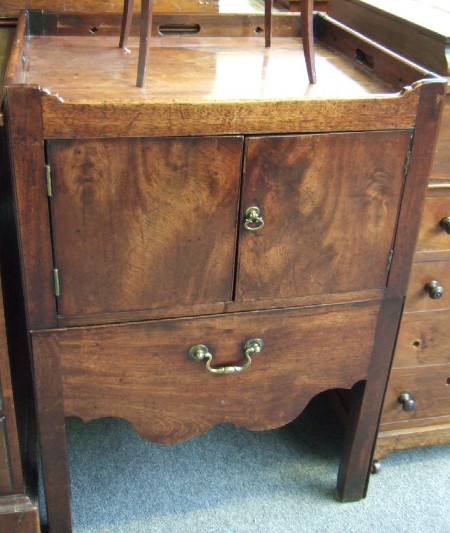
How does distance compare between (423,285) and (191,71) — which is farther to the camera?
(423,285)

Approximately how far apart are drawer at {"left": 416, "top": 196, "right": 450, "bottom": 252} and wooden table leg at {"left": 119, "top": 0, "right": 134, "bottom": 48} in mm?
668

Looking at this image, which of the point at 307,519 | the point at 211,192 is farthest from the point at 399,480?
the point at 211,192

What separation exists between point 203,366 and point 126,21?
0.67 m

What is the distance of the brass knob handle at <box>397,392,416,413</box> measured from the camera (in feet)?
4.83

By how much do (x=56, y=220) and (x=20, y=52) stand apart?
32 centimetres

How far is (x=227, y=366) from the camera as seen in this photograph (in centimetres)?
122

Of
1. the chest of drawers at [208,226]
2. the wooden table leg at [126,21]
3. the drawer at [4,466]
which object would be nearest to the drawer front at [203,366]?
the chest of drawers at [208,226]

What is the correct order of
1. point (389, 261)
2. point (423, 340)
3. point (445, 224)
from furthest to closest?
point (423, 340), point (445, 224), point (389, 261)

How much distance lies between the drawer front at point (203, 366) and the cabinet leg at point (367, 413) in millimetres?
24

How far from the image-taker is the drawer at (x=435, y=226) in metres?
1.29

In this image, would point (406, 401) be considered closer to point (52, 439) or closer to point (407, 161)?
point (407, 161)

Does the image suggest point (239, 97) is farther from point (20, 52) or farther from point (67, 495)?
point (67, 495)

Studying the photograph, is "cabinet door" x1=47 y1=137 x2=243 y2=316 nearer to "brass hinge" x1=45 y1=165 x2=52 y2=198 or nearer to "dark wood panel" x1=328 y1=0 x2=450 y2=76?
"brass hinge" x1=45 y1=165 x2=52 y2=198

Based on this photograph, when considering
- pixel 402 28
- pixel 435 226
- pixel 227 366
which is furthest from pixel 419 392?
pixel 402 28
